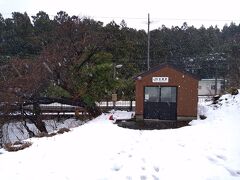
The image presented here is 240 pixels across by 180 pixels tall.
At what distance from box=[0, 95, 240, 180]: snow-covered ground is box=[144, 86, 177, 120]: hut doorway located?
8362 mm

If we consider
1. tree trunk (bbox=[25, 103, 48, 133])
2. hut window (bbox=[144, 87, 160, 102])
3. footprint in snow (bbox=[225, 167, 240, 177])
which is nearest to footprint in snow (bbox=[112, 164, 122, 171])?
footprint in snow (bbox=[225, 167, 240, 177])

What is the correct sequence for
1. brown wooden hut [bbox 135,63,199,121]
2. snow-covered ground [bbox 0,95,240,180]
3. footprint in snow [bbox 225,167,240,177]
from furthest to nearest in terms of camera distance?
brown wooden hut [bbox 135,63,199,121] → footprint in snow [bbox 225,167,240,177] → snow-covered ground [bbox 0,95,240,180]

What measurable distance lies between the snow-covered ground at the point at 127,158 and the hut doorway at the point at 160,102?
836 centimetres

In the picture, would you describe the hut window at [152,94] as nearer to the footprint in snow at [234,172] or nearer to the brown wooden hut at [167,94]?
the brown wooden hut at [167,94]

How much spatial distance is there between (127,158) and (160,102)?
1332 centimetres

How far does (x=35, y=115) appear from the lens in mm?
24609

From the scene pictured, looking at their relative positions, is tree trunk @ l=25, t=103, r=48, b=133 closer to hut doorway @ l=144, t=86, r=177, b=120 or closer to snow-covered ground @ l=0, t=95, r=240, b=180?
hut doorway @ l=144, t=86, r=177, b=120

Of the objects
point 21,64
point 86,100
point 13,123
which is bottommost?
point 13,123

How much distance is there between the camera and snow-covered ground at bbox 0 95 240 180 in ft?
27.1

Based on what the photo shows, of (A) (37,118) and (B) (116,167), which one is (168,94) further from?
(B) (116,167)

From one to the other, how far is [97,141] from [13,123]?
1539 centimetres

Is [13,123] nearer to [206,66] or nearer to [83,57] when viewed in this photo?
[83,57]

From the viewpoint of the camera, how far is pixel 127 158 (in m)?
9.84

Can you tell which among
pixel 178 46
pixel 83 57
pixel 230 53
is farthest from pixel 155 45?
pixel 83 57
